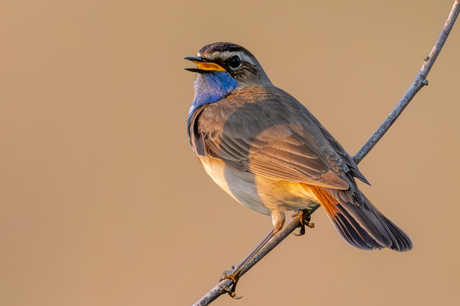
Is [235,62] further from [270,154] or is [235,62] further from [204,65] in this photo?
[270,154]

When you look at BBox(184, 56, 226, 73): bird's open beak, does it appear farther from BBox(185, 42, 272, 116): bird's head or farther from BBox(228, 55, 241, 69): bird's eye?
BBox(228, 55, 241, 69): bird's eye

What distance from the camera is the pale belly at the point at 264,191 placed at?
12.6ft

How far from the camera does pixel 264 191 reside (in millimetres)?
3908

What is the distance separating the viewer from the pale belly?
3855 millimetres

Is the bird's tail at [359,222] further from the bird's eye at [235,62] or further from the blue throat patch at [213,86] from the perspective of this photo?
the bird's eye at [235,62]

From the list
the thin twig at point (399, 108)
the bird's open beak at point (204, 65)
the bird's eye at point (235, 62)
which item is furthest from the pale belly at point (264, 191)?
the bird's eye at point (235, 62)

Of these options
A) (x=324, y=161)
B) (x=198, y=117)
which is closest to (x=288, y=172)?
(x=324, y=161)

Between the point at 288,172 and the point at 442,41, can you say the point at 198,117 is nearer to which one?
the point at 288,172

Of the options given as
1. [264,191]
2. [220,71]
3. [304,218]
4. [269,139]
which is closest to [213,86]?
[220,71]

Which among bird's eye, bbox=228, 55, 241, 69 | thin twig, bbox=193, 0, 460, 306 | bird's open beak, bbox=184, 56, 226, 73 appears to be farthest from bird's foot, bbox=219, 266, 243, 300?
bird's eye, bbox=228, 55, 241, 69

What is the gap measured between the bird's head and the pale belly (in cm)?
77

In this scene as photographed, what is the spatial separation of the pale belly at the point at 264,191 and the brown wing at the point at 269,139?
8 centimetres

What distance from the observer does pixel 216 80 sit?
181 inches

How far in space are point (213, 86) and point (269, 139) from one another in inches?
36.0
